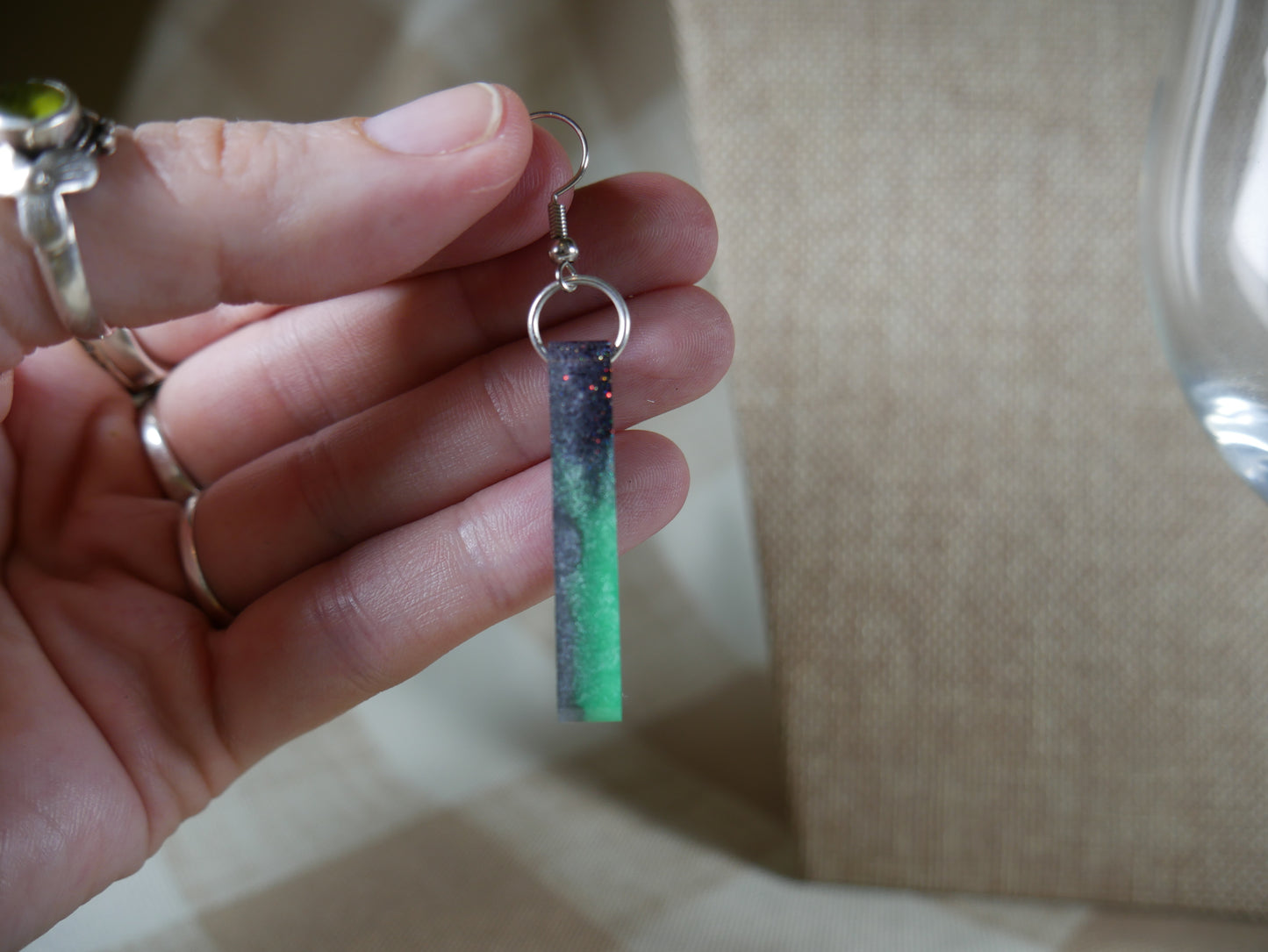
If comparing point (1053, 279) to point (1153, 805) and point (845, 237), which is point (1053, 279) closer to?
point (845, 237)

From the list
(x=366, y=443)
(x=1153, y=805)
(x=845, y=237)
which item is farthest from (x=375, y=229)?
(x=1153, y=805)

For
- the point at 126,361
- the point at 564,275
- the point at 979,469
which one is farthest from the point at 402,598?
the point at 979,469

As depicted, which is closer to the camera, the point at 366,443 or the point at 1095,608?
the point at 366,443

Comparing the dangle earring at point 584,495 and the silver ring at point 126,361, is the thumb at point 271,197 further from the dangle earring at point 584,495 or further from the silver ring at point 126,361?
the silver ring at point 126,361

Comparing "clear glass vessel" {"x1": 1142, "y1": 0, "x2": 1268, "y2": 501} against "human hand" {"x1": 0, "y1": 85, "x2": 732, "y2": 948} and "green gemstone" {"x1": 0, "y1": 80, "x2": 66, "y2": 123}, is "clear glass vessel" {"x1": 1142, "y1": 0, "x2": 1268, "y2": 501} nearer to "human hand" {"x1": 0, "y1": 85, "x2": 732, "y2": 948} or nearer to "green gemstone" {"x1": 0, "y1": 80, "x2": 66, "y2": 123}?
"human hand" {"x1": 0, "y1": 85, "x2": 732, "y2": 948}

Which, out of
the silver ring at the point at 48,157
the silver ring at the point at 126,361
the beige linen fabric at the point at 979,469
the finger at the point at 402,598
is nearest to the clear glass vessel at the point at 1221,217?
the beige linen fabric at the point at 979,469
